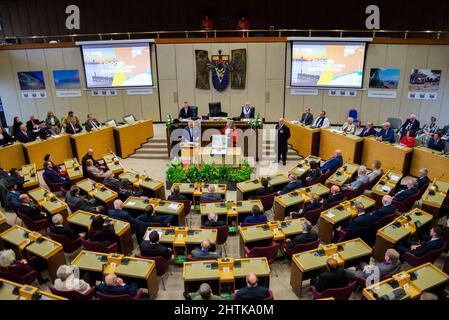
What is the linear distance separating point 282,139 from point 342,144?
6.58ft

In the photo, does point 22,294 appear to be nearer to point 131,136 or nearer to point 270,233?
point 270,233

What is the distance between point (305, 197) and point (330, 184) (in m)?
1.52

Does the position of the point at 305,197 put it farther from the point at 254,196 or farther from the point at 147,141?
the point at 147,141

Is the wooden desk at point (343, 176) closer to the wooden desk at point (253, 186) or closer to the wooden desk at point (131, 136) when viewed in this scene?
the wooden desk at point (253, 186)

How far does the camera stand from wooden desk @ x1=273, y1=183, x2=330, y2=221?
825 centimetres

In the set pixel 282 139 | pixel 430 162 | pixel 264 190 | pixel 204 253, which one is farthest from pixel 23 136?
pixel 430 162

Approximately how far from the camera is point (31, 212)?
7703mm

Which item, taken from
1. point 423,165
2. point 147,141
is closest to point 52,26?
point 147,141

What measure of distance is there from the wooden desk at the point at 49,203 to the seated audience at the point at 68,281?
294 centimetres

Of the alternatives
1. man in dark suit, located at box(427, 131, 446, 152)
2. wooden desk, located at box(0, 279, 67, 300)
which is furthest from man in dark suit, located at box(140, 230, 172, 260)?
man in dark suit, located at box(427, 131, 446, 152)

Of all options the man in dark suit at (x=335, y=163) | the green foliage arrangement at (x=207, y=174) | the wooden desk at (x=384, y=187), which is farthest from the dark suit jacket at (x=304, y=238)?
the man in dark suit at (x=335, y=163)

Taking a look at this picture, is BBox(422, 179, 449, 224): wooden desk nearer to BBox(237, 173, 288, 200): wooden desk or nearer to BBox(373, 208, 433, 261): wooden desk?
BBox(373, 208, 433, 261): wooden desk

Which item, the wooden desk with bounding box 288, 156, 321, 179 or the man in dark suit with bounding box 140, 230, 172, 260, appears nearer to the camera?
the man in dark suit with bounding box 140, 230, 172, 260

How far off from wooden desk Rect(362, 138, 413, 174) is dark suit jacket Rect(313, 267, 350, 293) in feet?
21.0
